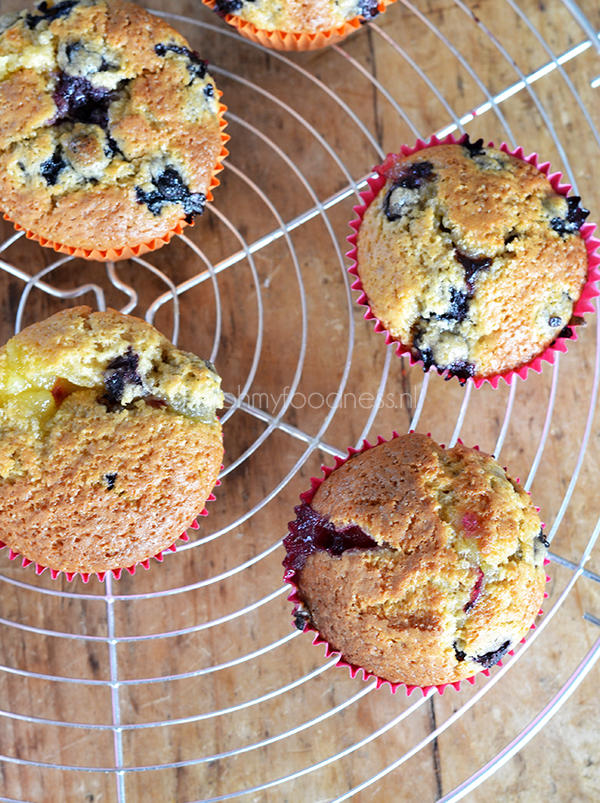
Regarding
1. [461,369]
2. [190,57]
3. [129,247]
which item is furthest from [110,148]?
[461,369]

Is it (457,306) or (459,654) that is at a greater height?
(457,306)

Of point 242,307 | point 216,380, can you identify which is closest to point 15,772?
point 216,380

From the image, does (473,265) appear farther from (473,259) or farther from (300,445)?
(300,445)

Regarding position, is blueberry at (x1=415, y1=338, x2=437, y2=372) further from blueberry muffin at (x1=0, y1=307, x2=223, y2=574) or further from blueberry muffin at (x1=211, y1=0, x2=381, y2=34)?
blueberry muffin at (x1=211, y1=0, x2=381, y2=34)

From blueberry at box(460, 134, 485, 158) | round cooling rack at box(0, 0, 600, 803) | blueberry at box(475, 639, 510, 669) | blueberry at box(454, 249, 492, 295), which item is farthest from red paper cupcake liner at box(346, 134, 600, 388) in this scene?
blueberry at box(475, 639, 510, 669)

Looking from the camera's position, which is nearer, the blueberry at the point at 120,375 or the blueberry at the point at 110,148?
the blueberry at the point at 120,375

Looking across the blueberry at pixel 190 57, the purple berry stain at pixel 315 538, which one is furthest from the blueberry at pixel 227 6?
the purple berry stain at pixel 315 538

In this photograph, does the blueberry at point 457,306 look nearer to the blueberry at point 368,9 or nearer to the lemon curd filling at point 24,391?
the blueberry at point 368,9
